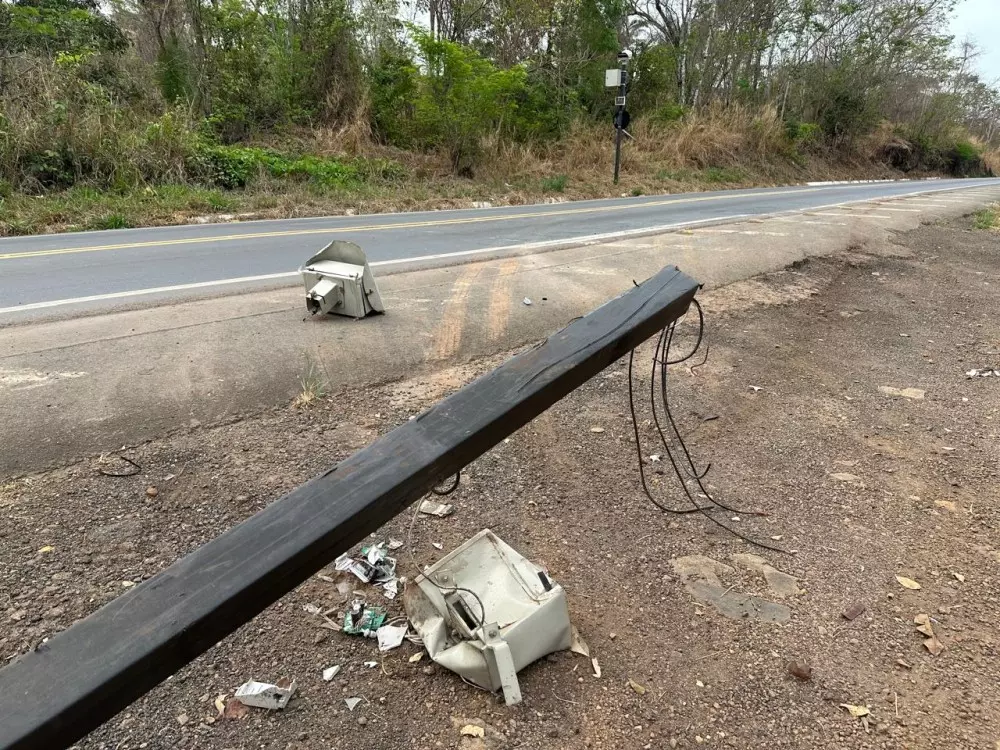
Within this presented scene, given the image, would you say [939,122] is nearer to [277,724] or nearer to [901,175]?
[901,175]

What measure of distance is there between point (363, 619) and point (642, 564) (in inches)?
48.1

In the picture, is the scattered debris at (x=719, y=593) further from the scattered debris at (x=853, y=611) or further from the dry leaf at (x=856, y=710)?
the dry leaf at (x=856, y=710)

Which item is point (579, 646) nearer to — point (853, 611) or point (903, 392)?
point (853, 611)

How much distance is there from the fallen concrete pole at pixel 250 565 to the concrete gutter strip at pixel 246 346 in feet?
8.90

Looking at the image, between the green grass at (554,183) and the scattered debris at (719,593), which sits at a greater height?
the green grass at (554,183)

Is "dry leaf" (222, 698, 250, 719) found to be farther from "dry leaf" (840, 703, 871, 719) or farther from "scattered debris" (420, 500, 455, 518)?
"dry leaf" (840, 703, 871, 719)

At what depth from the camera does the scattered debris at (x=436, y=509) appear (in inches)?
124

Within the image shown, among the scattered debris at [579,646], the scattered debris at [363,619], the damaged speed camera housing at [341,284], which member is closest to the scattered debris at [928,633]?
the scattered debris at [579,646]

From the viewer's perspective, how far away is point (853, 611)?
2598 mm

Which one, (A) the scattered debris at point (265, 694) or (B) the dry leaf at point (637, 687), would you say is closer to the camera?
(A) the scattered debris at point (265, 694)

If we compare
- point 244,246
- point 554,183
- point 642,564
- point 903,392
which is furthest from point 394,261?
point 554,183

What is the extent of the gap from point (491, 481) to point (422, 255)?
594cm

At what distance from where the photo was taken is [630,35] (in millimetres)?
32094

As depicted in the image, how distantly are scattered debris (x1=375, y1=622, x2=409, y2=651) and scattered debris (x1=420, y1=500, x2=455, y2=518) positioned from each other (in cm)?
74
